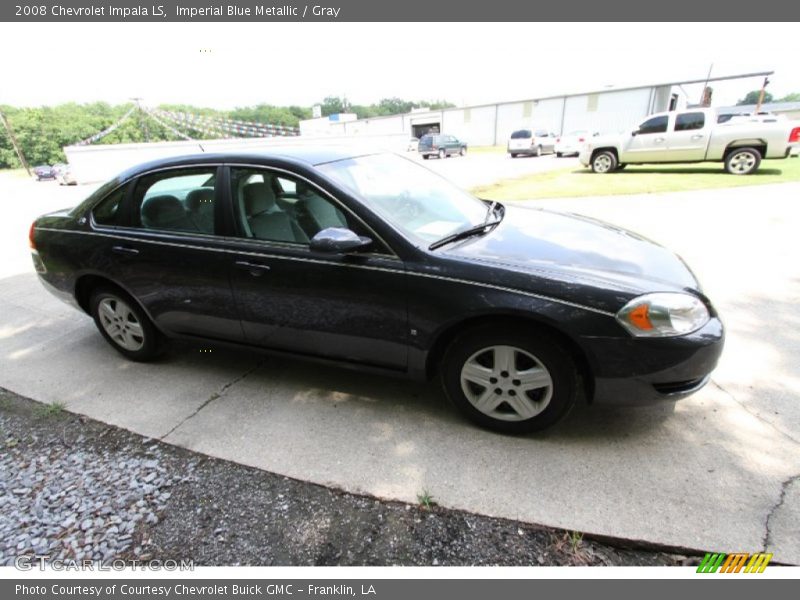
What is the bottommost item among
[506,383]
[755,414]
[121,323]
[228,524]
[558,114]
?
[228,524]

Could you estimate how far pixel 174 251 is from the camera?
3125 mm

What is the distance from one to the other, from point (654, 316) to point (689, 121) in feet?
44.8

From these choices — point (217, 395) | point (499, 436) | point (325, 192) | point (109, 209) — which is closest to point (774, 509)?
point (499, 436)

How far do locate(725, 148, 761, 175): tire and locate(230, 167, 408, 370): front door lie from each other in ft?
45.6

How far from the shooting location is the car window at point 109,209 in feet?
11.3

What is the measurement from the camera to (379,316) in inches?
103

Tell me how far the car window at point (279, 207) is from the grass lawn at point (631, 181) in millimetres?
8428

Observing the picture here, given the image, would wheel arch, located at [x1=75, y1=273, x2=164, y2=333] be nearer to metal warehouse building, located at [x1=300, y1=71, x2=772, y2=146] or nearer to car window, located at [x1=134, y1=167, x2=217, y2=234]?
car window, located at [x1=134, y1=167, x2=217, y2=234]

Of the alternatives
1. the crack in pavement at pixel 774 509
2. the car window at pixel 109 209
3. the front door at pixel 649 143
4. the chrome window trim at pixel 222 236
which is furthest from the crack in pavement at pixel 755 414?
the front door at pixel 649 143

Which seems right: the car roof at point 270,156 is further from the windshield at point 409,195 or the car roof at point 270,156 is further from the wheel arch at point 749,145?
the wheel arch at point 749,145

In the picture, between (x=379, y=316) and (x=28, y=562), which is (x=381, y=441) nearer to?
(x=379, y=316)

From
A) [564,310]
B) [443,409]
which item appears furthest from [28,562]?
[564,310]

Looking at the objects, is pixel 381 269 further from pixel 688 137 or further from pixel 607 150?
pixel 607 150

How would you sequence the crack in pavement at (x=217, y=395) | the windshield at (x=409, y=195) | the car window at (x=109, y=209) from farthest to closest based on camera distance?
1. the car window at (x=109, y=209)
2. the crack in pavement at (x=217, y=395)
3. the windshield at (x=409, y=195)
